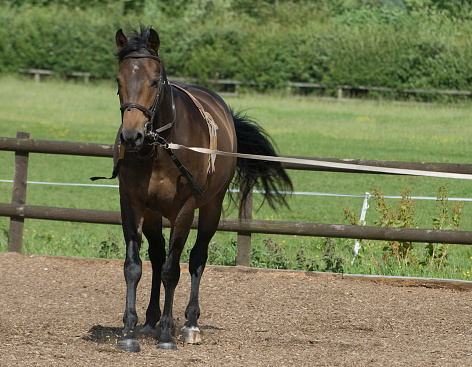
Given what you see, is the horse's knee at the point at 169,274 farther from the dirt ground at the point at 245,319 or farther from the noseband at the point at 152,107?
the noseband at the point at 152,107

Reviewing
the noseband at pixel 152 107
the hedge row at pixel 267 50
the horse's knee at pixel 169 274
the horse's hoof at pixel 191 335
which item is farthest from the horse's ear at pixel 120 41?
the hedge row at pixel 267 50

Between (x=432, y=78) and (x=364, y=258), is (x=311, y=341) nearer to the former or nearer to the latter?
(x=364, y=258)

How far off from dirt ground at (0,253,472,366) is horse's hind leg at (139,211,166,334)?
0.25m

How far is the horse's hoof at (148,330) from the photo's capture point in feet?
17.9

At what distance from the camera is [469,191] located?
12.9 m

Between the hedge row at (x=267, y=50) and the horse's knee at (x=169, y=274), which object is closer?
the horse's knee at (x=169, y=274)

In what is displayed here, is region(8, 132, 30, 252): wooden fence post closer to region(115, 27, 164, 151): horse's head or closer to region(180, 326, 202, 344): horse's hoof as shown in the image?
region(180, 326, 202, 344): horse's hoof

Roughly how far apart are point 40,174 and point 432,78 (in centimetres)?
1951

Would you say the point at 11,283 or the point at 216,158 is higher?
the point at 216,158

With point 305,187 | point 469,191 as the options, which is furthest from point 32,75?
point 469,191

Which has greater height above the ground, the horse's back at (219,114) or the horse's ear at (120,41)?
the horse's ear at (120,41)

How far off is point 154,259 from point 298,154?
12.9 meters

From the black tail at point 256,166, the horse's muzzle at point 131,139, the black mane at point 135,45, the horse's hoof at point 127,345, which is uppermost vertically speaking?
the black mane at point 135,45

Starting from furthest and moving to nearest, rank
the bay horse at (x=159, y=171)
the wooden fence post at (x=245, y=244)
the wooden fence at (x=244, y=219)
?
the wooden fence post at (x=245, y=244)
the wooden fence at (x=244, y=219)
the bay horse at (x=159, y=171)
